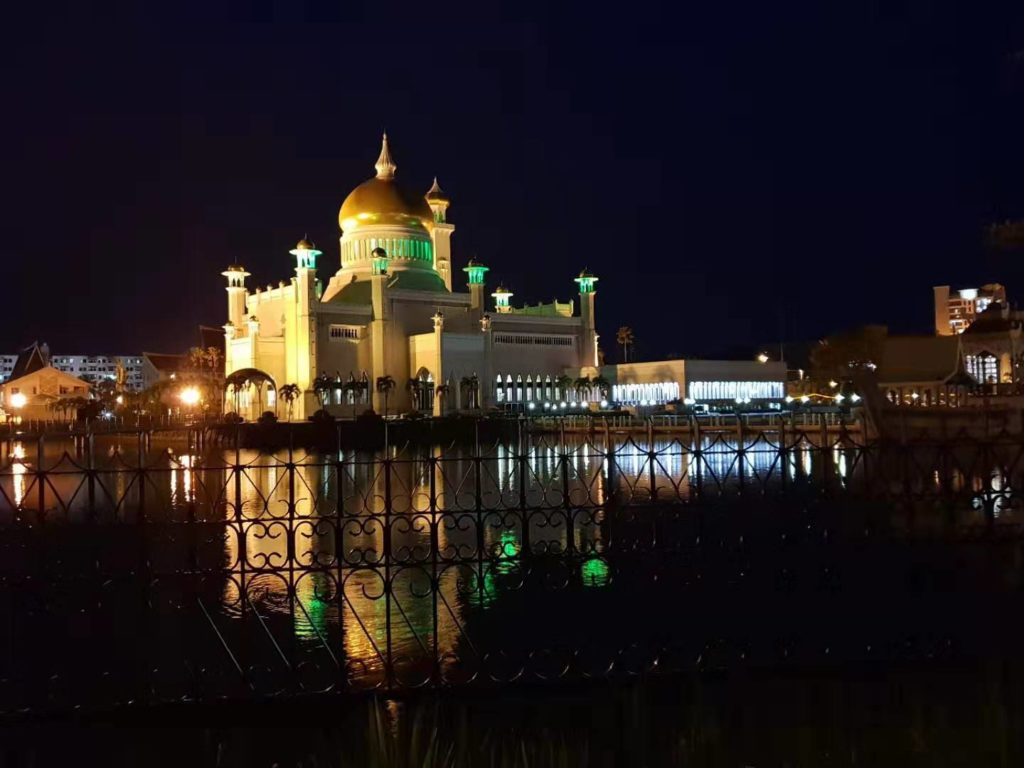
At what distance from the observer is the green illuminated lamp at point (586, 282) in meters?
62.4

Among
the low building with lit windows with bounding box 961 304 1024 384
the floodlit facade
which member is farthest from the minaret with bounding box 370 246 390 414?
the floodlit facade

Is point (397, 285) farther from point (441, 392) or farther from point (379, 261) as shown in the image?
point (441, 392)

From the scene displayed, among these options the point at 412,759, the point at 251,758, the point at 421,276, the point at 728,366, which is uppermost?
the point at 421,276

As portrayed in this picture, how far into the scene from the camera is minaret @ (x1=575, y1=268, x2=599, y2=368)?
204ft

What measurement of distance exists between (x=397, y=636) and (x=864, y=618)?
15.2ft

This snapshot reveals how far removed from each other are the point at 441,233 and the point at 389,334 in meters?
14.0

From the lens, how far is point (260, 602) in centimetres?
991

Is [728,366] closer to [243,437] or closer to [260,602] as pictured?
[243,437]

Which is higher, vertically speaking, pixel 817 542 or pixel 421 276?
pixel 421 276

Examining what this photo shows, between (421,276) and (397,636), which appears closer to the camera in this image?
(397,636)

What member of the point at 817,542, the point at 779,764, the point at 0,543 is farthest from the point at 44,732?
the point at 817,542

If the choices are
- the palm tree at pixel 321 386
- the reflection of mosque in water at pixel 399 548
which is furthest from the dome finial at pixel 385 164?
the reflection of mosque in water at pixel 399 548

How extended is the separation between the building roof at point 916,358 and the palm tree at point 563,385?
1983 centimetres

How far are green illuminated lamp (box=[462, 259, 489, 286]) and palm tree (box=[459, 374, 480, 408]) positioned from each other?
8.23 meters
